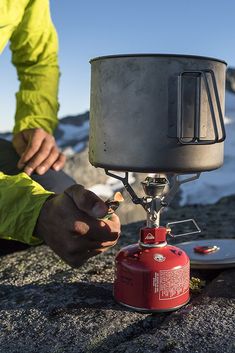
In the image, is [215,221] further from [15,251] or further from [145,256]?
[145,256]

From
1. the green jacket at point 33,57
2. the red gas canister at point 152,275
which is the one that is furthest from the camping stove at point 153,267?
the green jacket at point 33,57

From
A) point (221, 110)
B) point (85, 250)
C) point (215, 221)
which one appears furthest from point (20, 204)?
point (215, 221)

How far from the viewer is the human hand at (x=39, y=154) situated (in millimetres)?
2799

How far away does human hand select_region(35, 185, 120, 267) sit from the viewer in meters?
1.67

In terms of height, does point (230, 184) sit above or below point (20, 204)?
below

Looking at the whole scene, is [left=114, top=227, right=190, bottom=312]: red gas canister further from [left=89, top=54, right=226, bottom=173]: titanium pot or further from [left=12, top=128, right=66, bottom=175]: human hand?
[left=12, top=128, right=66, bottom=175]: human hand

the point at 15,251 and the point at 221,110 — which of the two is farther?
the point at 15,251

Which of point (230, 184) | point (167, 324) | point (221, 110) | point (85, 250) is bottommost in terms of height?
point (230, 184)

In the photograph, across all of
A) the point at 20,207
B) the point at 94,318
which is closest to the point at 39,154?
the point at 20,207

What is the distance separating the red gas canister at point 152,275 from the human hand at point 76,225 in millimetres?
105

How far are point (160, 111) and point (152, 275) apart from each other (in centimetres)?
53

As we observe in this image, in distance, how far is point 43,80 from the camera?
132 inches

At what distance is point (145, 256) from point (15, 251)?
1.12m

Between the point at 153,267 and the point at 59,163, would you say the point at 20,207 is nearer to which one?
the point at 153,267
